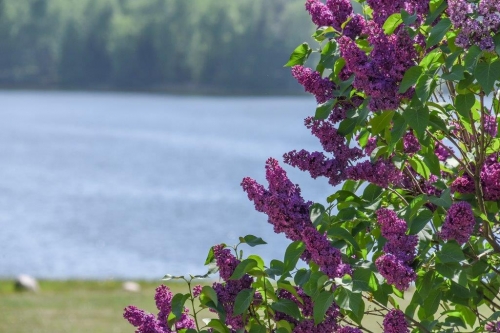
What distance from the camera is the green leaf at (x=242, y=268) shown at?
207 centimetres

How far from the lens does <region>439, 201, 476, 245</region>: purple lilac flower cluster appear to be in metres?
1.88

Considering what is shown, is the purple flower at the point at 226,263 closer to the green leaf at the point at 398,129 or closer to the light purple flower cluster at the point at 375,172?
the light purple flower cluster at the point at 375,172

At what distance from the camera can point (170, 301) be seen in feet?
7.74

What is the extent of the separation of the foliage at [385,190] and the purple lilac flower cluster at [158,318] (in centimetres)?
1

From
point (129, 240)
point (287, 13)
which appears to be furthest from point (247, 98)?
point (129, 240)

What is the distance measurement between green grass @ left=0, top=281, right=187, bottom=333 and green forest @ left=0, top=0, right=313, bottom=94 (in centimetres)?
6470

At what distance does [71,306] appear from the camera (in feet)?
34.1

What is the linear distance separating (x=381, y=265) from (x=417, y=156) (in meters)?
0.56

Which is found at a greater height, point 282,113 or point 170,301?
point 282,113

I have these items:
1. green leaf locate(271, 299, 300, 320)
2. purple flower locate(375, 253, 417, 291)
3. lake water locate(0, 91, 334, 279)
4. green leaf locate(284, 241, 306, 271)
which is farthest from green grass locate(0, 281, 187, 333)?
purple flower locate(375, 253, 417, 291)

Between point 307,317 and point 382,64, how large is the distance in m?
0.67

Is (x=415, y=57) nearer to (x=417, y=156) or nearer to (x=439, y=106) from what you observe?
(x=439, y=106)

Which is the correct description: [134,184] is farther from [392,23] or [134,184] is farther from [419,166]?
[392,23]

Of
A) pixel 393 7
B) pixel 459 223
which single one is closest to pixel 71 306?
pixel 393 7
